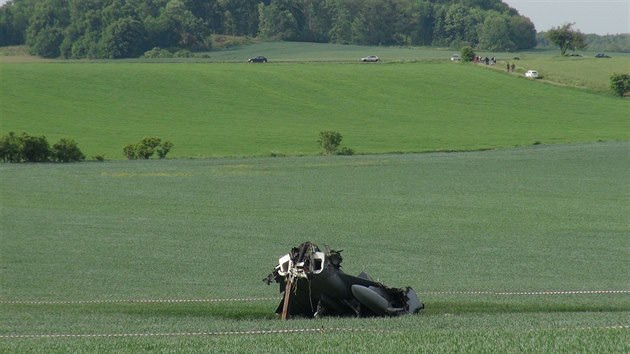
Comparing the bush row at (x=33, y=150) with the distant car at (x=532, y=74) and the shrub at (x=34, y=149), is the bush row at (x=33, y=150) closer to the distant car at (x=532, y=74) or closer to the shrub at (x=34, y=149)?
the shrub at (x=34, y=149)

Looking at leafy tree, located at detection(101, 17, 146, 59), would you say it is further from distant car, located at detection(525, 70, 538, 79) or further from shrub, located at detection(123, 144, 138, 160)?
shrub, located at detection(123, 144, 138, 160)

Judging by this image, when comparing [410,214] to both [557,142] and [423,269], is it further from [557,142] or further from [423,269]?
[557,142]

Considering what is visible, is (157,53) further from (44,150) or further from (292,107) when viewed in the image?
(44,150)

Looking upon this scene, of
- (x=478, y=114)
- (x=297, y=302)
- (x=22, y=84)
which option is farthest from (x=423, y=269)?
→ (x=22, y=84)

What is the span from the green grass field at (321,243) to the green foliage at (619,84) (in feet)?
141

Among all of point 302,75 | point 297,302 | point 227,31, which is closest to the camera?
point 297,302

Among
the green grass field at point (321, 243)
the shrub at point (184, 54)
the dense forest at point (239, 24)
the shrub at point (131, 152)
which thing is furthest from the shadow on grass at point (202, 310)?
the shrub at point (184, 54)

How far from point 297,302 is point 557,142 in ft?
202

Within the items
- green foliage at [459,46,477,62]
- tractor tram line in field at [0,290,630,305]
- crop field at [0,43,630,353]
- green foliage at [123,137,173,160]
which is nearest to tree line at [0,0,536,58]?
crop field at [0,43,630,353]

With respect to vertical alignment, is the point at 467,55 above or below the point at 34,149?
above

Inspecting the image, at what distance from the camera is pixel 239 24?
176 metres

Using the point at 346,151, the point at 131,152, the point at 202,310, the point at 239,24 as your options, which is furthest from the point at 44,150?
the point at 239,24

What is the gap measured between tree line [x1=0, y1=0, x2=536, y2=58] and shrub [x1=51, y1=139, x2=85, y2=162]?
78925 mm

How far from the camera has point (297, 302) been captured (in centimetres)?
1705
